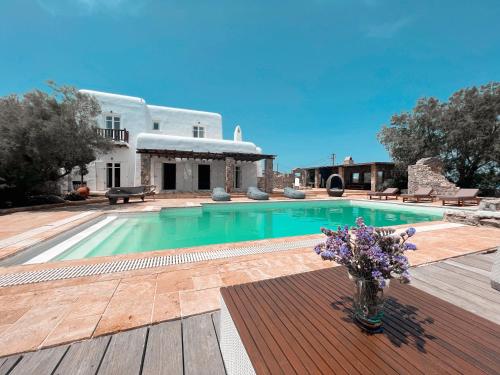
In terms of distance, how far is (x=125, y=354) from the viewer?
5.23ft

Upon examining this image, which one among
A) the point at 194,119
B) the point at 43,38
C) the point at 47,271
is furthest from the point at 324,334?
the point at 194,119

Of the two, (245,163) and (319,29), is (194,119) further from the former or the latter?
(319,29)

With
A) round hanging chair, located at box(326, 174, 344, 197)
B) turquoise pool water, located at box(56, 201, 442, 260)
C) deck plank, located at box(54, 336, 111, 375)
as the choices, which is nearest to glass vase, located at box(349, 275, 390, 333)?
deck plank, located at box(54, 336, 111, 375)

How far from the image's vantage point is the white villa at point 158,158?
15.4 metres

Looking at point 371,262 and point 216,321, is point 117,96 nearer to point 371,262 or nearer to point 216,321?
point 216,321

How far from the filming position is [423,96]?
1798 centimetres

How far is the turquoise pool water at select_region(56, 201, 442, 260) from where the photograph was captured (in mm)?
5695

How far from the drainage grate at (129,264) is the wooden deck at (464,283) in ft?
6.35

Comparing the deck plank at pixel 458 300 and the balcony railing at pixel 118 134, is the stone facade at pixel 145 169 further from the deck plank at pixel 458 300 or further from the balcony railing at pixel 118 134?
the deck plank at pixel 458 300

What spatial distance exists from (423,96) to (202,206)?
67.4 ft

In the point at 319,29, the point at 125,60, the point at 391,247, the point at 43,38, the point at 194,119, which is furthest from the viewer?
the point at 194,119

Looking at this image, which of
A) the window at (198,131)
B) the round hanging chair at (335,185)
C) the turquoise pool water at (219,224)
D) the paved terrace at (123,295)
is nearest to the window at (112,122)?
the window at (198,131)

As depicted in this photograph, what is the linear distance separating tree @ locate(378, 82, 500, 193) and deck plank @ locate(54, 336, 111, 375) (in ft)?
75.0

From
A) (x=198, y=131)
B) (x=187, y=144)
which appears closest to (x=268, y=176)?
(x=187, y=144)
